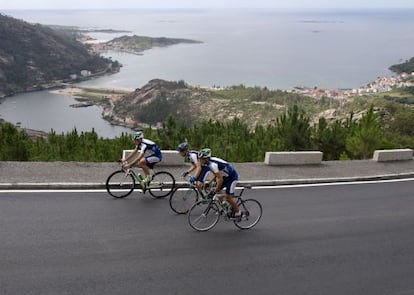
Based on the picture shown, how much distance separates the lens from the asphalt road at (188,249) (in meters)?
7.36

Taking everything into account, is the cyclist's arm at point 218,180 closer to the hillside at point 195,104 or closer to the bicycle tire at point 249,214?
the bicycle tire at point 249,214

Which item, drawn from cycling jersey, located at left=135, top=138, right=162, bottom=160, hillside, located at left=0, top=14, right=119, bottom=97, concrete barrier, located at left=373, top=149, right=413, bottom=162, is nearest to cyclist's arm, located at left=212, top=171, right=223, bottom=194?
cycling jersey, located at left=135, top=138, right=162, bottom=160

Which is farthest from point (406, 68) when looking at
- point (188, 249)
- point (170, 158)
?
point (188, 249)

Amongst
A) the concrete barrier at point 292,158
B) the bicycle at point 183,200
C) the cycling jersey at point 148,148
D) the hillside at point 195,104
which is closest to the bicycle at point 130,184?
the cycling jersey at point 148,148

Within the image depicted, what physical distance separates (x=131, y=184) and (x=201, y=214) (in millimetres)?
2484

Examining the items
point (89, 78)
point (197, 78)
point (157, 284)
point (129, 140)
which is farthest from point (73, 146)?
point (89, 78)

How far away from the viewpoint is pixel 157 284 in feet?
24.0

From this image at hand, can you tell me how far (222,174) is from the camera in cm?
946

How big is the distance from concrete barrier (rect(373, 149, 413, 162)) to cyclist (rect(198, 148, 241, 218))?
8909mm

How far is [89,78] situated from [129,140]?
589 feet

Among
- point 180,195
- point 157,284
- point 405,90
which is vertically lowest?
point 157,284

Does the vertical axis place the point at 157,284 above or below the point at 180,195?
below

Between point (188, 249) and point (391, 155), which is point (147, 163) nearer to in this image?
point (188, 249)

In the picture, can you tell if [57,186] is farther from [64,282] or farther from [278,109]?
[278,109]
